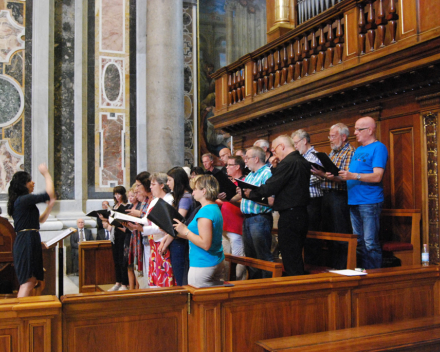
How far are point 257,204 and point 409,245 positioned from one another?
1.59 m

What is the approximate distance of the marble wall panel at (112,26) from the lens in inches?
406

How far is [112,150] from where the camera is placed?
404 inches

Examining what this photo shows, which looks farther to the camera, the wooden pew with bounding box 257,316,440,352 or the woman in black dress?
the woman in black dress

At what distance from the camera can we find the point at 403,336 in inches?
134

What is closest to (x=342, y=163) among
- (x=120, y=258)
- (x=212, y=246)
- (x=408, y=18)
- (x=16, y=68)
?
(x=408, y=18)

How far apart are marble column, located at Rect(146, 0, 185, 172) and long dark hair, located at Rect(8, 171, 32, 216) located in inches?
192

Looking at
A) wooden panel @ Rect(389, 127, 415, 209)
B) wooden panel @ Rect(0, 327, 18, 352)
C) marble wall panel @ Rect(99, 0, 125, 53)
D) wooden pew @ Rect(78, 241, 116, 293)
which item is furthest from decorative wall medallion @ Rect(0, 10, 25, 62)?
wooden panel @ Rect(0, 327, 18, 352)

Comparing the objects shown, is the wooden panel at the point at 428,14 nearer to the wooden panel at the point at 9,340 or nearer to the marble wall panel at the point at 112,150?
the wooden panel at the point at 9,340

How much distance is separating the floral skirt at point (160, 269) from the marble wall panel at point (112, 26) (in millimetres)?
6599

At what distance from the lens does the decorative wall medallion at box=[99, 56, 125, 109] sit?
10258 millimetres

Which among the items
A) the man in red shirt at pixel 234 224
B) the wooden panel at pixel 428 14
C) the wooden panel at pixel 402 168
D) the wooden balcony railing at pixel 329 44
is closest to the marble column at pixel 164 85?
the wooden balcony railing at pixel 329 44

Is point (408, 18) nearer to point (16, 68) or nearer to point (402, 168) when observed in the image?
point (402, 168)

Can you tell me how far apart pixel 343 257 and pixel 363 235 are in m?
0.32

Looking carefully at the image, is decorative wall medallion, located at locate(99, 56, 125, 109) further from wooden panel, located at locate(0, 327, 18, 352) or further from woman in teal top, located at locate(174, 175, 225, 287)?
wooden panel, located at locate(0, 327, 18, 352)
